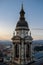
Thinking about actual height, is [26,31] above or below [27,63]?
above

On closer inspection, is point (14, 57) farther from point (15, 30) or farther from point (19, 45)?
point (15, 30)

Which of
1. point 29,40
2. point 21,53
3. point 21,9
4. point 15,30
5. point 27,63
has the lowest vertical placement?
point 27,63

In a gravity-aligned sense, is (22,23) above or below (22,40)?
above

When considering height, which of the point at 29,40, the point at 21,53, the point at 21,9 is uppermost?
the point at 21,9

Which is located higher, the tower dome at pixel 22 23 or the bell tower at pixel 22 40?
the tower dome at pixel 22 23

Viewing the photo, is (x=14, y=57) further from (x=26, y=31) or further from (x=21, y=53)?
(x=26, y=31)

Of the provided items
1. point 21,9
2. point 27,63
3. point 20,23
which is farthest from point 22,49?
point 21,9

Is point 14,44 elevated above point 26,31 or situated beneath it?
situated beneath

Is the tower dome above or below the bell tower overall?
above

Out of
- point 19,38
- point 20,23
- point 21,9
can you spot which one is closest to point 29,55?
point 19,38
